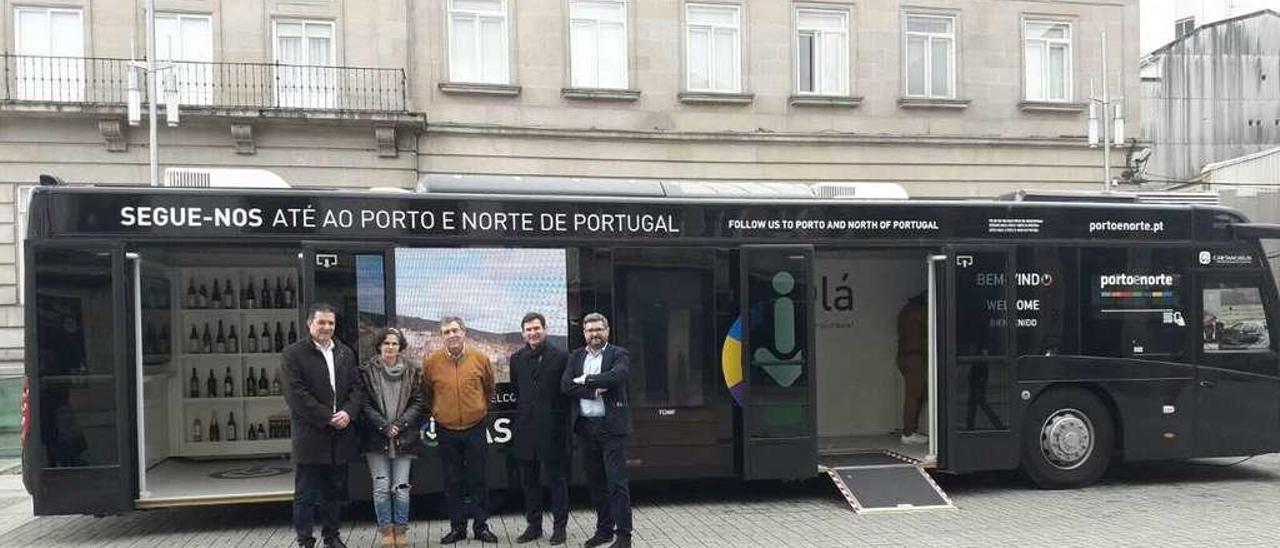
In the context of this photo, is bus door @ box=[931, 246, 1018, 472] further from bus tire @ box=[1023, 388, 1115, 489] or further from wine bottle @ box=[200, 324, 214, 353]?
wine bottle @ box=[200, 324, 214, 353]

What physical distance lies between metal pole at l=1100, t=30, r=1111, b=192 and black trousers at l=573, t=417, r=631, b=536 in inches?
635

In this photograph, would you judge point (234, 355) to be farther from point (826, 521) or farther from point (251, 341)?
point (826, 521)

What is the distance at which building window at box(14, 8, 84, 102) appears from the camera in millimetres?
16938

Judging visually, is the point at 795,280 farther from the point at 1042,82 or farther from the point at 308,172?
the point at 1042,82

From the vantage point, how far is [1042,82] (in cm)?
2094

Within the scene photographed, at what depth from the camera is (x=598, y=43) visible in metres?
18.9

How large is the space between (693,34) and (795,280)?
1172 centimetres

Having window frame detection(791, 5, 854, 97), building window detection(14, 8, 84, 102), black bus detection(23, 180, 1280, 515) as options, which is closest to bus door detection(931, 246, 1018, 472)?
black bus detection(23, 180, 1280, 515)

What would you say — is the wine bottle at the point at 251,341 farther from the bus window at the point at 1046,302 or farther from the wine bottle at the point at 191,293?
the bus window at the point at 1046,302

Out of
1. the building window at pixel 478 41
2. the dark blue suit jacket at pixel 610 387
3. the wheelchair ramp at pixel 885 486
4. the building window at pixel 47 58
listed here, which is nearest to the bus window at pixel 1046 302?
the wheelchair ramp at pixel 885 486

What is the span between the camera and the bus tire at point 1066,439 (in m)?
9.10

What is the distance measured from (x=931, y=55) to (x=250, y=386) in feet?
51.7

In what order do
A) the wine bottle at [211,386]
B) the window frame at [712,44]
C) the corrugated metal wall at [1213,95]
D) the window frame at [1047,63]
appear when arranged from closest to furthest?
the wine bottle at [211,386] → the window frame at [712,44] → the window frame at [1047,63] → the corrugated metal wall at [1213,95]

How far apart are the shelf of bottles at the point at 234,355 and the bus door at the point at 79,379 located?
86.7 inches
